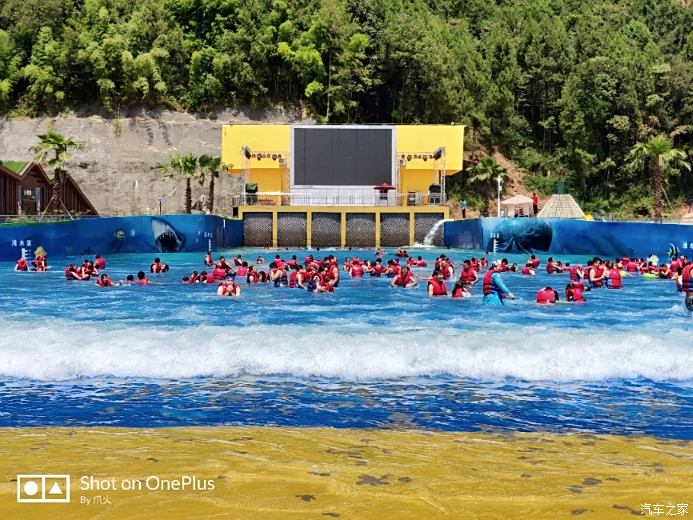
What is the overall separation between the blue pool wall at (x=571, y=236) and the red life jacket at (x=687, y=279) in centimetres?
1241

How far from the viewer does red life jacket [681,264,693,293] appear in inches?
689

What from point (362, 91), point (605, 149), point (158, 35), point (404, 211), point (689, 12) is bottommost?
point (404, 211)

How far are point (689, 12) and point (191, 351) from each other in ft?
256

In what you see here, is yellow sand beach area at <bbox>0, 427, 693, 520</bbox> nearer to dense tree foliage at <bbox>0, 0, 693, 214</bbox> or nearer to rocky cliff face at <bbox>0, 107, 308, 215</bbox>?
rocky cliff face at <bbox>0, 107, 308, 215</bbox>

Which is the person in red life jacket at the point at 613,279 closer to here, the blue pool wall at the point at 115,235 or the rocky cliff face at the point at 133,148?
the blue pool wall at the point at 115,235

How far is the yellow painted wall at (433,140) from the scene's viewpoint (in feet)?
167

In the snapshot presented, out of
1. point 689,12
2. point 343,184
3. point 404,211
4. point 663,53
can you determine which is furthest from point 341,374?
point 689,12

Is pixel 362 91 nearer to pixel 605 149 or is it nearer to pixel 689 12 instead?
pixel 605 149

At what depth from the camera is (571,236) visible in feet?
122

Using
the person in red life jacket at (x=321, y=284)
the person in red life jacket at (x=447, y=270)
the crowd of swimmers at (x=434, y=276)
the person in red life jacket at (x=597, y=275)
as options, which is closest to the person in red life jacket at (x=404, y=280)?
the crowd of swimmers at (x=434, y=276)

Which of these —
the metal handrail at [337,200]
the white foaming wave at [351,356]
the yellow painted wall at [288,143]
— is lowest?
the white foaming wave at [351,356]

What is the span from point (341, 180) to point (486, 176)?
15.3 m

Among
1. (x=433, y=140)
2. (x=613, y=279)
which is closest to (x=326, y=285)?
(x=613, y=279)

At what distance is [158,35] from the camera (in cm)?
6569
